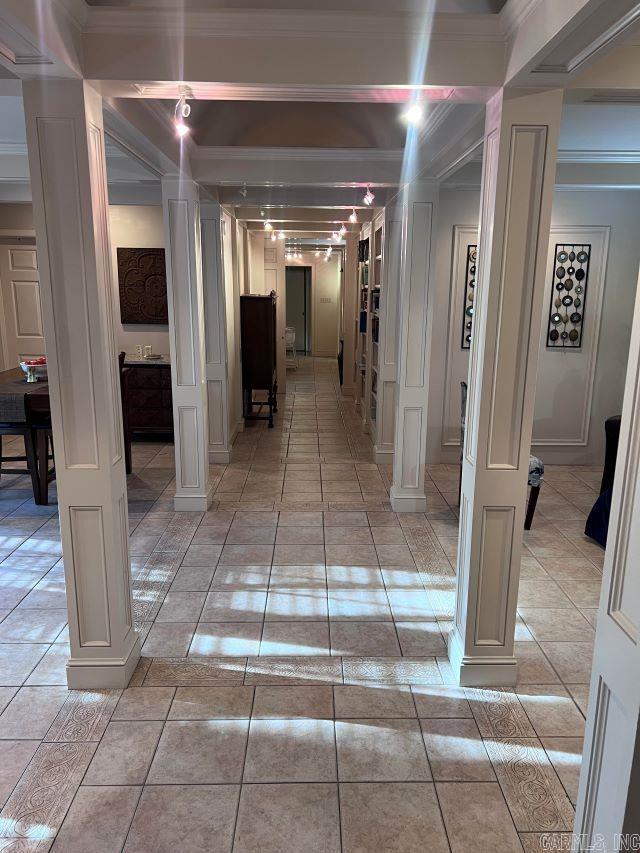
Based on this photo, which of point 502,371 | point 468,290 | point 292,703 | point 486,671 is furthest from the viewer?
point 468,290

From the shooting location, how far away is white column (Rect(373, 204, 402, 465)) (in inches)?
220

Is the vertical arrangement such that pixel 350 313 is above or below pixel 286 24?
below

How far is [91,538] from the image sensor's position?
101 inches

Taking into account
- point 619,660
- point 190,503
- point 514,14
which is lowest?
point 190,503

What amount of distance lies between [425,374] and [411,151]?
5.23 ft

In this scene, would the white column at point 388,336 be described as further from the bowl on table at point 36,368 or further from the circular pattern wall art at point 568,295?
A: the bowl on table at point 36,368

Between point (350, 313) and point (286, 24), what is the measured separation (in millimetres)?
A: 7296

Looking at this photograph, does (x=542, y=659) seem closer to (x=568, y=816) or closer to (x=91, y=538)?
(x=568, y=816)

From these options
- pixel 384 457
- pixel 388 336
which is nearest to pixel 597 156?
pixel 388 336

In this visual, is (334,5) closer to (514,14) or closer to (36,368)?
(514,14)

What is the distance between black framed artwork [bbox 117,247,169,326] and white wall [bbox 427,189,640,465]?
3.27m

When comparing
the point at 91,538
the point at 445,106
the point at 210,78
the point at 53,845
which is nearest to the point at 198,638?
the point at 91,538

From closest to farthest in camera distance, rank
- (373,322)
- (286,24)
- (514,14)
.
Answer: (514,14)
(286,24)
(373,322)

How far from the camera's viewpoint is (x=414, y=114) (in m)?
3.20
